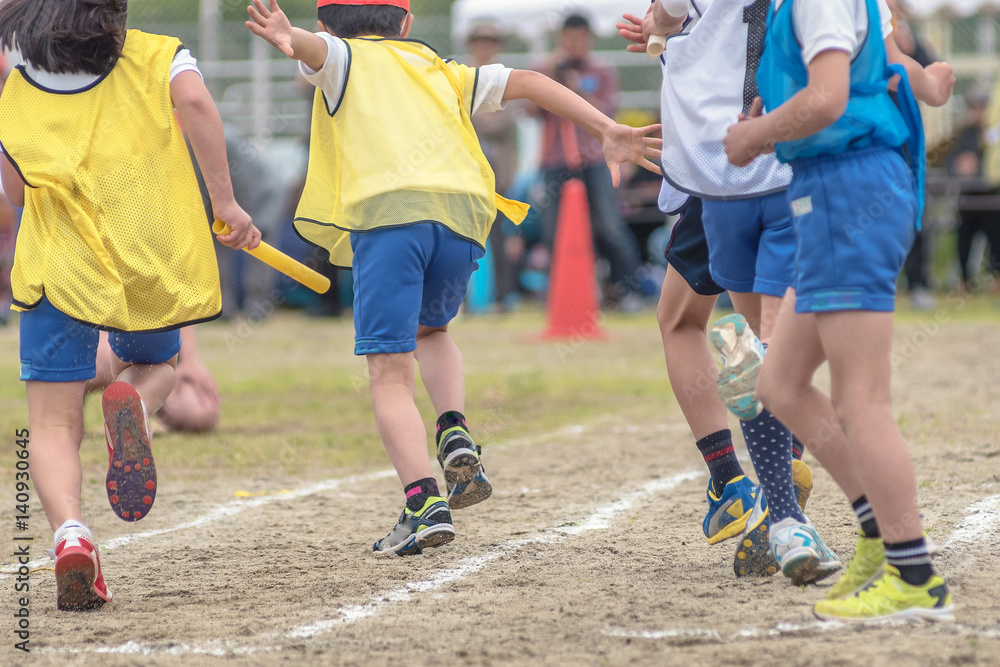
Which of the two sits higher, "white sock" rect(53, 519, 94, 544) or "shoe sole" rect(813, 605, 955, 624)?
"shoe sole" rect(813, 605, 955, 624)

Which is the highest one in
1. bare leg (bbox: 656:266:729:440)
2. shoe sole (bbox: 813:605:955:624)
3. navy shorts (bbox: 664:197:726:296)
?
navy shorts (bbox: 664:197:726:296)

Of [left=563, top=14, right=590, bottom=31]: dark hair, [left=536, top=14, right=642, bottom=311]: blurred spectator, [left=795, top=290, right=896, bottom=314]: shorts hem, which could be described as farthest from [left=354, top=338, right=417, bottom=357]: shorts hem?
[left=563, top=14, right=590, bottom=31]: dark hair

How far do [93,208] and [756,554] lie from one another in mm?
2137

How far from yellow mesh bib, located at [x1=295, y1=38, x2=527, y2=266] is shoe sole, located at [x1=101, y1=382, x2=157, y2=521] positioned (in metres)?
0.84

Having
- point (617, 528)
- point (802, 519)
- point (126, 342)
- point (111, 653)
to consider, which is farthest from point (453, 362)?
point (111, 653)

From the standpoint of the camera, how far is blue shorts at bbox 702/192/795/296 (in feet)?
10.4

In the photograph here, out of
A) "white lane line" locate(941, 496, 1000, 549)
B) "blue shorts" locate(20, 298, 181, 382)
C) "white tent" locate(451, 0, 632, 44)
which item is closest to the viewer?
"blue shorts" locate(20, 298, 181, 382)

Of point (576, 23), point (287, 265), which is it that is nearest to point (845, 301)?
point (287, 265)

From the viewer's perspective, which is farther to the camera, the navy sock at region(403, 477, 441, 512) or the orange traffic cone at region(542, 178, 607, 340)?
the orange traffic cone at region(542, 178, 607, 340)

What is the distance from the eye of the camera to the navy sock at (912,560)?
2.72m

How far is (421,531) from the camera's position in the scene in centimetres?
357

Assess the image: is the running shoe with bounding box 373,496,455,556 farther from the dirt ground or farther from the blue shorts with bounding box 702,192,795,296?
the blue shorts with bounding box 702,192,795,296

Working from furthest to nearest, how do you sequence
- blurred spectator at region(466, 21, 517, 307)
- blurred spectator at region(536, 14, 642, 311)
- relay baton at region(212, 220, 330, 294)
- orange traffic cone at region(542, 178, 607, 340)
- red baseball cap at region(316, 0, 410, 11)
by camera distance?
blurred spectator at region(466, 21, 517, 307), blurred spectator at region(536, 14, 642, 311), orange traffic cone at region(542, 178, 607, 340), relay baton at region(212, 220, 330, 294), red baseball cap at region(316, 0, 410, 11)

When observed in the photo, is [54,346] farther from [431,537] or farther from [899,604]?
[899,604]
